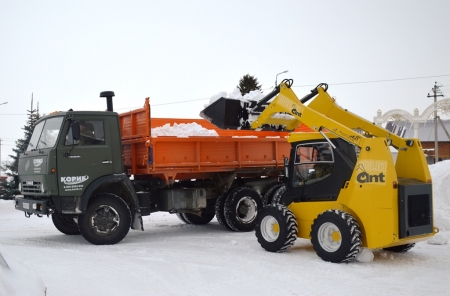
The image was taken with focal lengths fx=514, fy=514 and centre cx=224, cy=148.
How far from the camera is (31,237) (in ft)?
37.8

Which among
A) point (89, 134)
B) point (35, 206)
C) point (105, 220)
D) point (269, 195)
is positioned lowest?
point (105, 220)

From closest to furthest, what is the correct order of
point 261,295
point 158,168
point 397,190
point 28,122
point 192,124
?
point 261,295 < point 397,190 < point 158,168 < point 192,124 < point 28,122

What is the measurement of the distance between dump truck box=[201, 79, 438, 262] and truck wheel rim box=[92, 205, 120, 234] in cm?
273

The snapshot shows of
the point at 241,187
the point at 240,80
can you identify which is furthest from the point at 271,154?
the point at 240,80

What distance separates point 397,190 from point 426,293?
1.90 metres

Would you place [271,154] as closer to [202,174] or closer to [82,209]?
[202,174]

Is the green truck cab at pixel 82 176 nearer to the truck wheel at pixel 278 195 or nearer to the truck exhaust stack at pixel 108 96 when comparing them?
the truck exhaust stack at pixel 108 96

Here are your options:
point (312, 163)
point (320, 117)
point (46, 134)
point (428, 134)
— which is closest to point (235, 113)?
point (312, 163)

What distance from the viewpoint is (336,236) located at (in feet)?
26.9

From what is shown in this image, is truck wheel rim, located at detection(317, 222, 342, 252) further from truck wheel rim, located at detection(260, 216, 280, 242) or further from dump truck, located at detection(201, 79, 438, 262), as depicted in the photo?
truck wheel rim, located at detection(260, 216, 280, 242)

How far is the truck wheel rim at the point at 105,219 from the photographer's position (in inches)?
402

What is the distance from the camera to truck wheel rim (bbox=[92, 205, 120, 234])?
10.2m

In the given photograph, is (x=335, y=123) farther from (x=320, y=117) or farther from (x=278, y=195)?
(x=278, y=195)

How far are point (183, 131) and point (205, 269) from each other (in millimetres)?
4553
